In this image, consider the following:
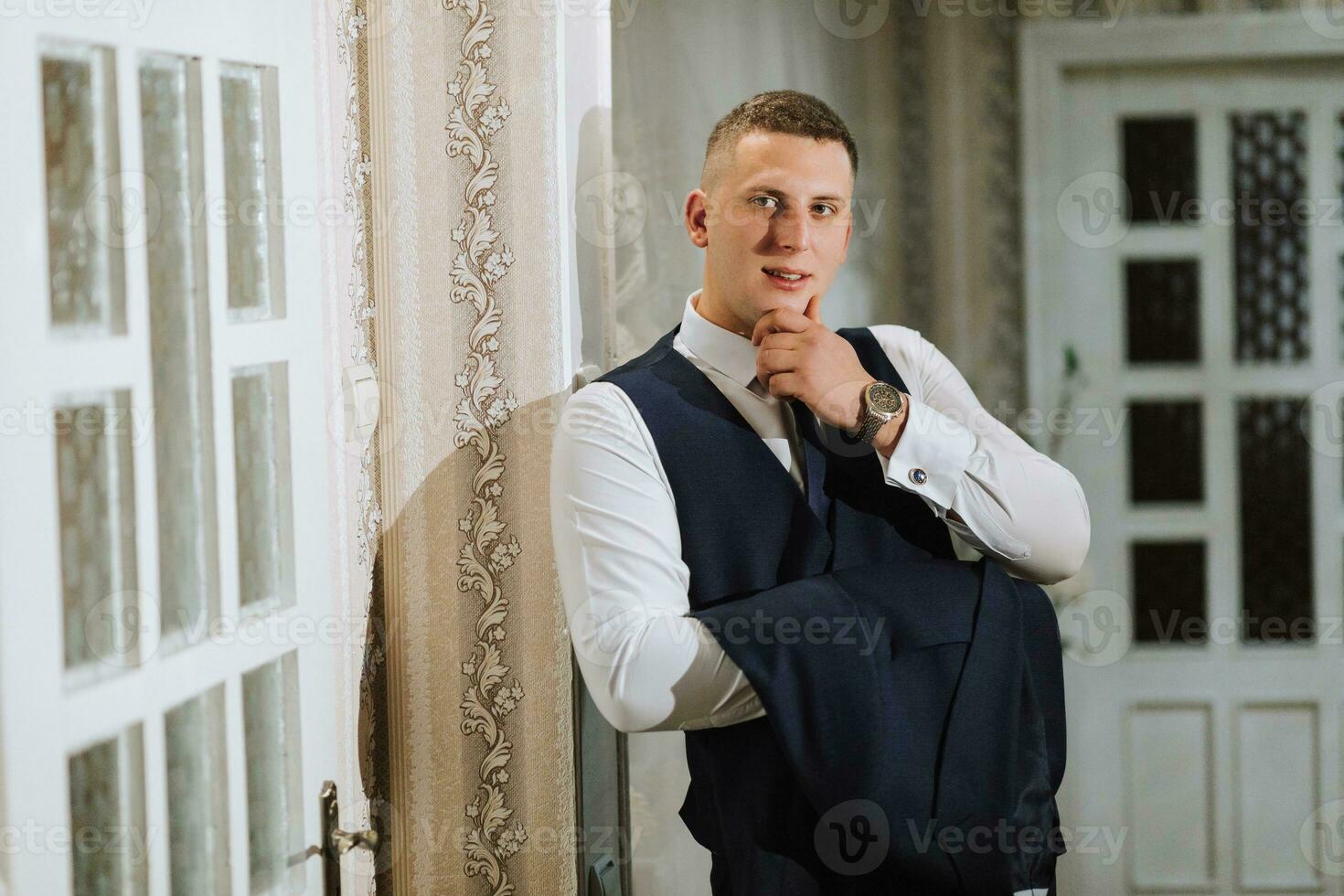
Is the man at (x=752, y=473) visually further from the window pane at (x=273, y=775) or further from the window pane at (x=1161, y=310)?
the window pane at (x=1161, y=310)

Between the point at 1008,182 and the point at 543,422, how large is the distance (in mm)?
1589

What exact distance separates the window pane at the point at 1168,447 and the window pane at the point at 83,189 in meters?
2.29

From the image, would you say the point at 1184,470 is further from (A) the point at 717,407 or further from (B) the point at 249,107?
(B) the point at 249,107

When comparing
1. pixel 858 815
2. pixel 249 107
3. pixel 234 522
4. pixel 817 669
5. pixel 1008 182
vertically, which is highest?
pixel 1008 182

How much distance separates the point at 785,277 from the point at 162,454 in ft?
2.14

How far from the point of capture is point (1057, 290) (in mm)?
2449

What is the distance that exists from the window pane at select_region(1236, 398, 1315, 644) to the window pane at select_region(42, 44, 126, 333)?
2455 mm

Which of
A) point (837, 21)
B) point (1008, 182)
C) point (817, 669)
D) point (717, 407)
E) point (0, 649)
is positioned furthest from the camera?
point (1008, 182)

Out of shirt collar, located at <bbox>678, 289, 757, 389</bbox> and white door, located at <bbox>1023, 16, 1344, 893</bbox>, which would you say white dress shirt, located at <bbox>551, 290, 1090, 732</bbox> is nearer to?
shirt collar, located at <bbox>678, 289, 757, 389</bbox>

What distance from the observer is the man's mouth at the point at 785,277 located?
44.5 inches

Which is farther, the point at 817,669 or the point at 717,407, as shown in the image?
the point at 717,407

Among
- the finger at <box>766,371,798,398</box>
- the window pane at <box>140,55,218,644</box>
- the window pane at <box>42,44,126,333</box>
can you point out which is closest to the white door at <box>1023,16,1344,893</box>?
the finger at <box>766,371,798,398</box>

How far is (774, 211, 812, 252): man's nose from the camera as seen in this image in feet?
3.65

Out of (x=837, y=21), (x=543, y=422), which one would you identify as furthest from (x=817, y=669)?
(x=837, y=21)
